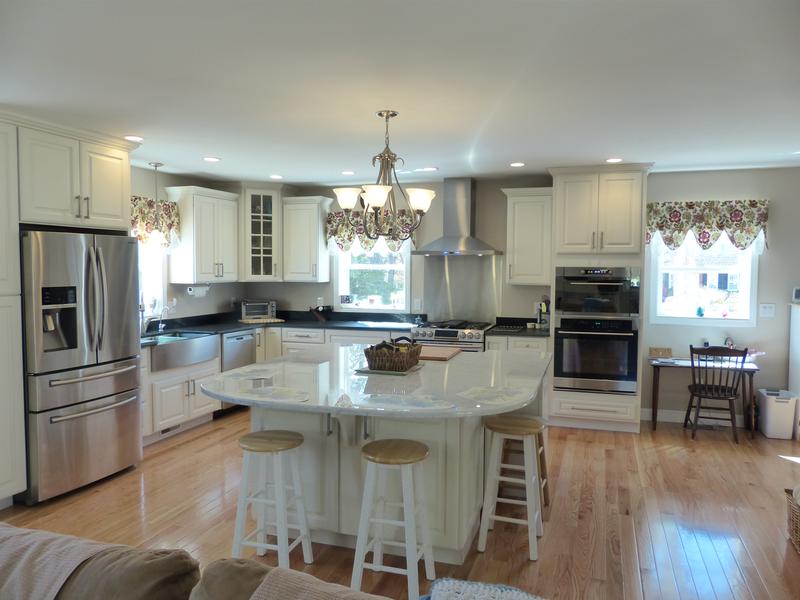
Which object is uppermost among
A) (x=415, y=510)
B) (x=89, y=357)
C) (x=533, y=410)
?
(x=89, y=357)

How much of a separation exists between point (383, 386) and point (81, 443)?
222 centimetres

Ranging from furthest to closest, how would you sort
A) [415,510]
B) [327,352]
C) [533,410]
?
[327,352], [533,410], [415,510]

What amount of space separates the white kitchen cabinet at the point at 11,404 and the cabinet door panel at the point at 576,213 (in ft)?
13.6

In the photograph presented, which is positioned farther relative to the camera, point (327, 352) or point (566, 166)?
point (566, 166)

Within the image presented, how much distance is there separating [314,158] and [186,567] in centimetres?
411

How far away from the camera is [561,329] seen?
17.3 ft

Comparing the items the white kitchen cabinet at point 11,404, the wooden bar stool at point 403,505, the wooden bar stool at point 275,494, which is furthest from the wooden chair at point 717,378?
the white kitchen cabinet at point 11,404

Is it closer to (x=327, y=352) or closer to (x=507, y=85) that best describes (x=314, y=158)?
(x=327, y=352)

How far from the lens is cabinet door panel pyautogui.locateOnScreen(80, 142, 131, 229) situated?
3.90m

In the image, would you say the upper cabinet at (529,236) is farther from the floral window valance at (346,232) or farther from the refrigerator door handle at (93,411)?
A: the refrigerator door handle at (93,411)

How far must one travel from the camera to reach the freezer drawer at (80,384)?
11.6 ft

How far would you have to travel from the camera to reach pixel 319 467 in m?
2.96

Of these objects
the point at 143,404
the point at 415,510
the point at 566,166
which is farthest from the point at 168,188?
the point at 415,510

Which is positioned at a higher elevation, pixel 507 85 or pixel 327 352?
pixel 507 85
